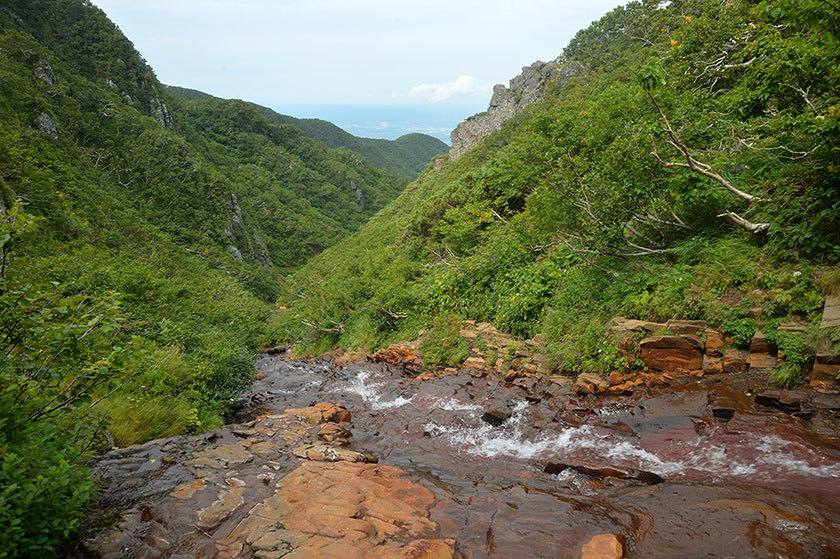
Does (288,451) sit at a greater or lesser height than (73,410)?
lesser

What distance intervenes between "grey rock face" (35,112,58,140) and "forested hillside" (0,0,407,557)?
19 centimetres

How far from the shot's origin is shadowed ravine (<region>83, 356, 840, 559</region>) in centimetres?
320

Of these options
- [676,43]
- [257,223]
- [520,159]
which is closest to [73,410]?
[520,159]

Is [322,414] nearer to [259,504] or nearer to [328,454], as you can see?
[328,454]

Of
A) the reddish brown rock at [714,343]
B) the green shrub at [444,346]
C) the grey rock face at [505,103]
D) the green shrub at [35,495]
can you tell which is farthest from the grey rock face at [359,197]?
the green shrub at [35,495]

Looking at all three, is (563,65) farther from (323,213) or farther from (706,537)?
(323,213)

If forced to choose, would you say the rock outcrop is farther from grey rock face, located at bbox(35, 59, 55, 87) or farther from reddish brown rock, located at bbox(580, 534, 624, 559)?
grey rock face, located at bbox(35, 59, 55, 87)

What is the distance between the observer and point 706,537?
310 cm

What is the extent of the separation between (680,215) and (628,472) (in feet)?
17.0

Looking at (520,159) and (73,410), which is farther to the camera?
(520,159)

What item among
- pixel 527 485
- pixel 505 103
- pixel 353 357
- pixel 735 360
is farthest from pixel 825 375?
pixel 505 103

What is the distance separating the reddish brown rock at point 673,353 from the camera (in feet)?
19.7

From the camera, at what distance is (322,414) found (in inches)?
283

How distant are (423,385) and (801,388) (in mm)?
6584
